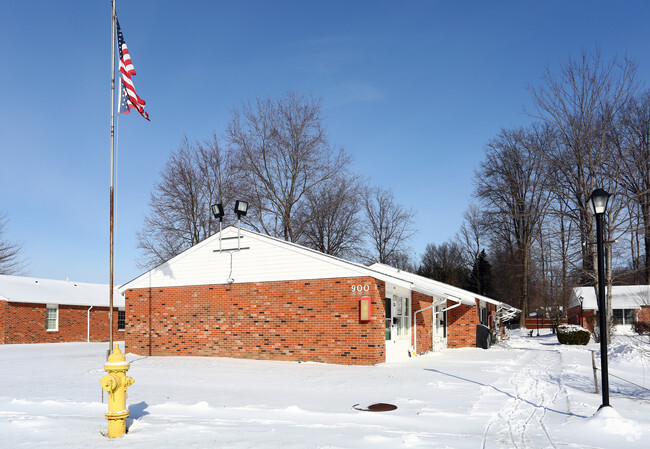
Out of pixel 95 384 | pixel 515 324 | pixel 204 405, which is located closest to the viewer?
pixel 204 405

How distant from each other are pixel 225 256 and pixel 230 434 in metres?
11.9

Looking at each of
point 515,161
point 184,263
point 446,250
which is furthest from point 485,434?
point 446,250

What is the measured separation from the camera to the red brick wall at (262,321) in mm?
15844

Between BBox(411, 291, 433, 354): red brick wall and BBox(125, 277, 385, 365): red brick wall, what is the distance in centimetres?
455

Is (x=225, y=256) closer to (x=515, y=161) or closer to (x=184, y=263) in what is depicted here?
(x=184, y=263)

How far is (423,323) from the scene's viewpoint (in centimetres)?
2141

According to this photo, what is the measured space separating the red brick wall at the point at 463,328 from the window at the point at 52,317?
22.5 metres

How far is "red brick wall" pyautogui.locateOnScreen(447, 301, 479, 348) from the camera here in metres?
26.2

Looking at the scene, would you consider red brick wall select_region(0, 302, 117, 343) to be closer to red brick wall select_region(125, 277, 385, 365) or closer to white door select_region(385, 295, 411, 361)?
red brick wall select_region(125, 277, 385, 365)

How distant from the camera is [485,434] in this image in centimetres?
685

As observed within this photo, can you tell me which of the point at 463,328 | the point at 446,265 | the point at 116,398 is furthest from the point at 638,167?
the point at 446,265

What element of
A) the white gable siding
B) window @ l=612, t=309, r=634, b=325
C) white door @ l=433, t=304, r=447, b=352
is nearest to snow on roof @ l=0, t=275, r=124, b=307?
the white gable siding

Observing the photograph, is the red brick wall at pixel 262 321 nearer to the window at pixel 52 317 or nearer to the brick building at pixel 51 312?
the brick building at pixel 51 312

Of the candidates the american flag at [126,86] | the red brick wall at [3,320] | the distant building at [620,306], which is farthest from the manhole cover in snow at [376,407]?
the distant building at [620,306]
